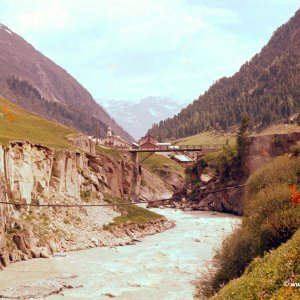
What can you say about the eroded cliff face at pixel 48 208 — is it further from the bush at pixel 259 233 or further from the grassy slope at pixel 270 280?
the grassy slope at pixel 270 280

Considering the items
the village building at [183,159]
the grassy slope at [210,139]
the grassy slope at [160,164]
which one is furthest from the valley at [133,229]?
the grassy slope at [210,139]

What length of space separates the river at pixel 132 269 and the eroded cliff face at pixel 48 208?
2.17 metres

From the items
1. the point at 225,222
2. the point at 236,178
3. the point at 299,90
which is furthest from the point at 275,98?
the point at 225,222

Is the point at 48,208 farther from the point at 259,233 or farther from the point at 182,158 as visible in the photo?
the point at 182,158

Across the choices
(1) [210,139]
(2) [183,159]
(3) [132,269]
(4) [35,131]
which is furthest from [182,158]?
(3) [132,269]

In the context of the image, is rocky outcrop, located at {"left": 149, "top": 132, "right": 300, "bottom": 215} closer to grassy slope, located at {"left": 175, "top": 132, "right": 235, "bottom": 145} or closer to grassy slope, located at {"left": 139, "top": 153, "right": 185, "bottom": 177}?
grassy slope, located at {"left": 139, "top": 153, "right": 185, "bottom": 177}

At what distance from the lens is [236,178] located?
8831 cm

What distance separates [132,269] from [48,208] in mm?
15598

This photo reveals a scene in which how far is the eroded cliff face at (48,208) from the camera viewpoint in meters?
42.7

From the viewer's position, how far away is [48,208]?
5069 centimetres

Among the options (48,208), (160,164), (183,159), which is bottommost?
(48,208)

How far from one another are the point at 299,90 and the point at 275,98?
32.5ft

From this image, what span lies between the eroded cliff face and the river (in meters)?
2.17

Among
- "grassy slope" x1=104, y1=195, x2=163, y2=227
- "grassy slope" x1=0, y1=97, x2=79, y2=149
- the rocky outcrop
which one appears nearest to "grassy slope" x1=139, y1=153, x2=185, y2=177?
the rocky outcrop
